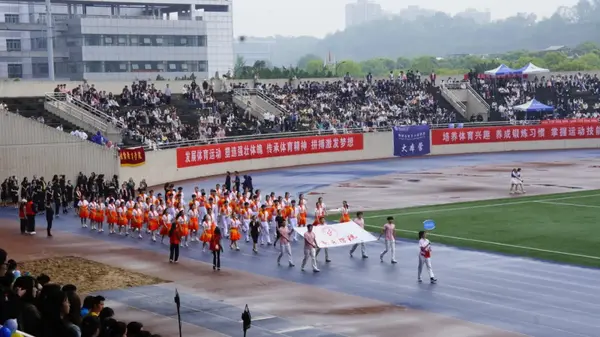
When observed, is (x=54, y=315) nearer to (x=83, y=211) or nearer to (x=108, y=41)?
(x=83, y=211)

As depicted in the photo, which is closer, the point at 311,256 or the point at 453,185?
the point at 311,256

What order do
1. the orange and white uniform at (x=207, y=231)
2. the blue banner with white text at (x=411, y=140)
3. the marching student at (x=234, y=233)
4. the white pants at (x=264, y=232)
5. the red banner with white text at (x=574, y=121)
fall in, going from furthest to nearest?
the red banner with white text at (x=574, y=121)
the blue banner with white text at (x=411, y=140)
the white pants at (x=264, y=232)
the marching student at (x=234, y=233)
the orange and white uniform at (x=207, y=231)

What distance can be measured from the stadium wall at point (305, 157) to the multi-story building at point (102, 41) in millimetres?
34542

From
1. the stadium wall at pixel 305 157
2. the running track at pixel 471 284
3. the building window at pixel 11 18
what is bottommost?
the running track at pixel 471 284

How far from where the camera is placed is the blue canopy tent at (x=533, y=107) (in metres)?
74.2

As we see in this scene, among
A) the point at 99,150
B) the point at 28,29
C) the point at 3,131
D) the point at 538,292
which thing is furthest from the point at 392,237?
the point at 28,29

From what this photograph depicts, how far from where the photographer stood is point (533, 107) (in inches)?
2921

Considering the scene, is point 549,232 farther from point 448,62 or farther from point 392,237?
point 448,62

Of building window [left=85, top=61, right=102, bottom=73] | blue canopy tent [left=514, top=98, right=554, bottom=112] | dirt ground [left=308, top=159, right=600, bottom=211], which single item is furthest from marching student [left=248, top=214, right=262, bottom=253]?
building window [left=85, top=61, right=102, bottom=73]

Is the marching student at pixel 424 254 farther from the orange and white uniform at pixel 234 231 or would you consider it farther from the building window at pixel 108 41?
the building window at pixel 108 41

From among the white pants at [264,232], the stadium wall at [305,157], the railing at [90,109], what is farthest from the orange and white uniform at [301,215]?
the railing at [90,109]

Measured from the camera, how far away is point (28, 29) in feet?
306

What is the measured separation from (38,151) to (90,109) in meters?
8.03

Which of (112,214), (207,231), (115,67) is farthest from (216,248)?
(115,67)
